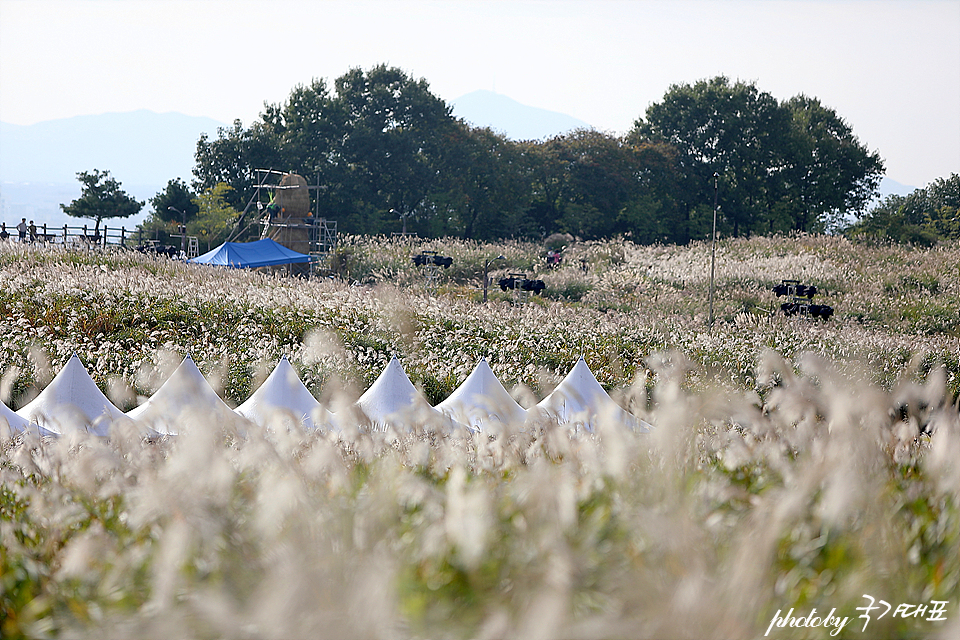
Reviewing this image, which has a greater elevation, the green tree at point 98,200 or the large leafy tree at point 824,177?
the large leafy tree at point 824,177

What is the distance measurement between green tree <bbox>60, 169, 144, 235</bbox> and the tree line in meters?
2.03

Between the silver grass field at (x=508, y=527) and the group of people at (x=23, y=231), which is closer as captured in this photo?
the silver grass field at (x=508, y=527)

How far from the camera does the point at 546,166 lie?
46.8 metres

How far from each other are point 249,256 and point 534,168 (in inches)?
1024

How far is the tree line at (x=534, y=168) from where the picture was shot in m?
43.4

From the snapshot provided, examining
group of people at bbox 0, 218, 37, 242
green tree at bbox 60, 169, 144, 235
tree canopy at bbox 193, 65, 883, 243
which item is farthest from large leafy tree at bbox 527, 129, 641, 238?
group of people at bbox 0, 218, 37, 242

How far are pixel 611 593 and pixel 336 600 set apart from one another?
27.5 inches

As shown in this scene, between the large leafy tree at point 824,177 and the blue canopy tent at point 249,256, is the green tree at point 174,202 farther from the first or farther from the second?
the large leafy tree at point 824,177

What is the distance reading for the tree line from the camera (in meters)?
43.4

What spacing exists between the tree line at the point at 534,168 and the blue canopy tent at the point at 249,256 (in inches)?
649

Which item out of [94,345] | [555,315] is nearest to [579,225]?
[555,315]

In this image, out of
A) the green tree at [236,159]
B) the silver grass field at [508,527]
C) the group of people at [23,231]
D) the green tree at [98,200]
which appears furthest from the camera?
the green tree at [236,159]
